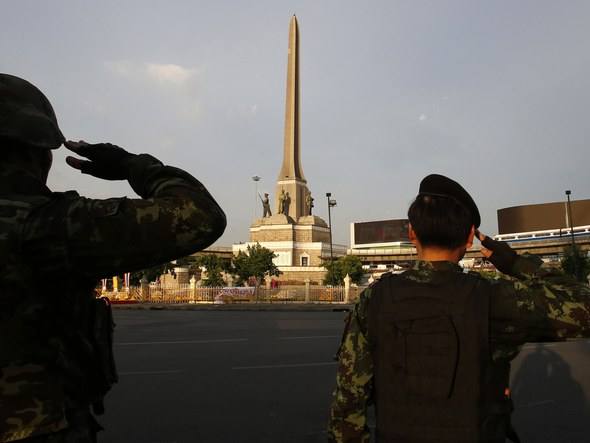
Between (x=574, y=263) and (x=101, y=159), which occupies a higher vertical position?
(x=574, y=263)

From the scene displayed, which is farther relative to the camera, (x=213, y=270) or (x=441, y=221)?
(x=213, y=270)

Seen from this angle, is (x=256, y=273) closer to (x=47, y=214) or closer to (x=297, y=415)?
(x=297, y=415)

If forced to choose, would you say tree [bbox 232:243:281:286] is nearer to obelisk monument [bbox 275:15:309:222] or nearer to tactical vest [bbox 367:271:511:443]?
obelisk monument [bbox 275:15:309:222]

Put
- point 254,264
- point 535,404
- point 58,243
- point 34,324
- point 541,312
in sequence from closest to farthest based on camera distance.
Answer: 1. point 58,243
2. point 34,324
3. point 541,312
4. point 535,404
5. point 254,264

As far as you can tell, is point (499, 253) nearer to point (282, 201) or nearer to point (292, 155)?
point (282, 201)

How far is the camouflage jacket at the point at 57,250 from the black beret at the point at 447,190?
929 mm

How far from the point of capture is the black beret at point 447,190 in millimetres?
2025

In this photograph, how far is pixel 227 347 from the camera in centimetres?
1087

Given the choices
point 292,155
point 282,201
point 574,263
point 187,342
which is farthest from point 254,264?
point 187,342

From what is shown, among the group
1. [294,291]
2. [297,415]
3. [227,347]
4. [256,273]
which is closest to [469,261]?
[256,273]

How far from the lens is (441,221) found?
2006 mm

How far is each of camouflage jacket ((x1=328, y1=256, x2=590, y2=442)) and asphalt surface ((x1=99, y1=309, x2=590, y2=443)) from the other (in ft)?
9.46

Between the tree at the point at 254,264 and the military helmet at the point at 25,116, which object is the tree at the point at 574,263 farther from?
the military helmet at the point at 25,116

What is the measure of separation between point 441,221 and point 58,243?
1342 mm
